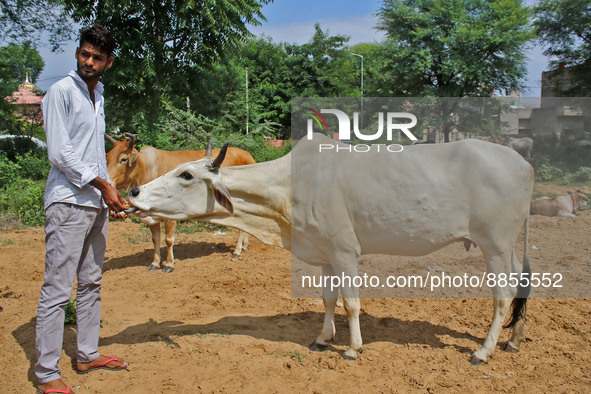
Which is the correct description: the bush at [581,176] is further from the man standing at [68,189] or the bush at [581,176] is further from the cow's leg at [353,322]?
the man standing at [68,189]

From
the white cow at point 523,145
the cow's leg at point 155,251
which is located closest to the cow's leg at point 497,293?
the cow's leg at point 155,251

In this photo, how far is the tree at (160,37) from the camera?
12.2m

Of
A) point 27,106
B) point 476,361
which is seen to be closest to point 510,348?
point 476,361

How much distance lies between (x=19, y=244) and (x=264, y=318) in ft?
19.2

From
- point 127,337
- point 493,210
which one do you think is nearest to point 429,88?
point 493,210

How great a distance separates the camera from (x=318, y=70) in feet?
109

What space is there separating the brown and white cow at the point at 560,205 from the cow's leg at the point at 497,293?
6.04 m

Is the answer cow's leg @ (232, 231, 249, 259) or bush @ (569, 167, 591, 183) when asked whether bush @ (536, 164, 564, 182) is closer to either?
bush @ (569, 167, 591, 183)

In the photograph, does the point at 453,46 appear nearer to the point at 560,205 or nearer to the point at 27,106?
the point at 560,205

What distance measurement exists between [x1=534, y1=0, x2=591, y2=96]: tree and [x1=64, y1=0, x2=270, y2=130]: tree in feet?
31.1

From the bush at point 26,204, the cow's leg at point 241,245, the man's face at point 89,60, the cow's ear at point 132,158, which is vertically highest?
the man's face at point 89,60

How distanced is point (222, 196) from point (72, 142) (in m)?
1.23

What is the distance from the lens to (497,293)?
405 centimetres

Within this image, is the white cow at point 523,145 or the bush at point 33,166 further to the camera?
the bush at point 33,166
